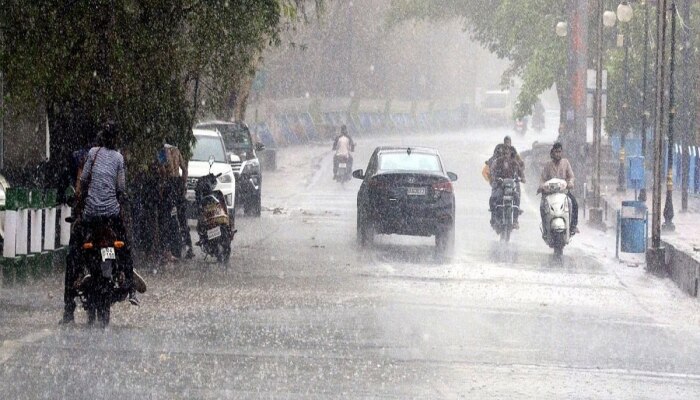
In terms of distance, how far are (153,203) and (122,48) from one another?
2690 mm

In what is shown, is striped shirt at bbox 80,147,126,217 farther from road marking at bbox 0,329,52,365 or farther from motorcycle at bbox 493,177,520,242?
motorcycle at bbox 493,177,520,242

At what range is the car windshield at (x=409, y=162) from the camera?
24.6 metres

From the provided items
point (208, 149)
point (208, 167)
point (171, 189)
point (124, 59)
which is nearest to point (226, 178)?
point (208, 167)

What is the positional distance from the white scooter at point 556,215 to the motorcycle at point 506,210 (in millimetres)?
1545

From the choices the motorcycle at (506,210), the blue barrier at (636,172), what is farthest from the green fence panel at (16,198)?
the blue barrier at (636,172)

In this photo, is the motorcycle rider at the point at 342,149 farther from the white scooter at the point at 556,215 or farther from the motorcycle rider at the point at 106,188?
the motorcycle rider at the point at 106,188

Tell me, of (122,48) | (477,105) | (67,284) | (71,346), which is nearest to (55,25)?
(122,48)

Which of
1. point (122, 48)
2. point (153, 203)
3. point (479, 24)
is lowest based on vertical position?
point (153, 203)

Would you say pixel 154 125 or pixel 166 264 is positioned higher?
pixel 154 125

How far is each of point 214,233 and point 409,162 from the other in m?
5.17

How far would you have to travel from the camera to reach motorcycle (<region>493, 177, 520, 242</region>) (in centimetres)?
2597

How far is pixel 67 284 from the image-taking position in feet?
44.7

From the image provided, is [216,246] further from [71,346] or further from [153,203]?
[71,346]

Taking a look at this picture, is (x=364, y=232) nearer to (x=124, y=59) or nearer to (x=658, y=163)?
(x=658, y=163)
